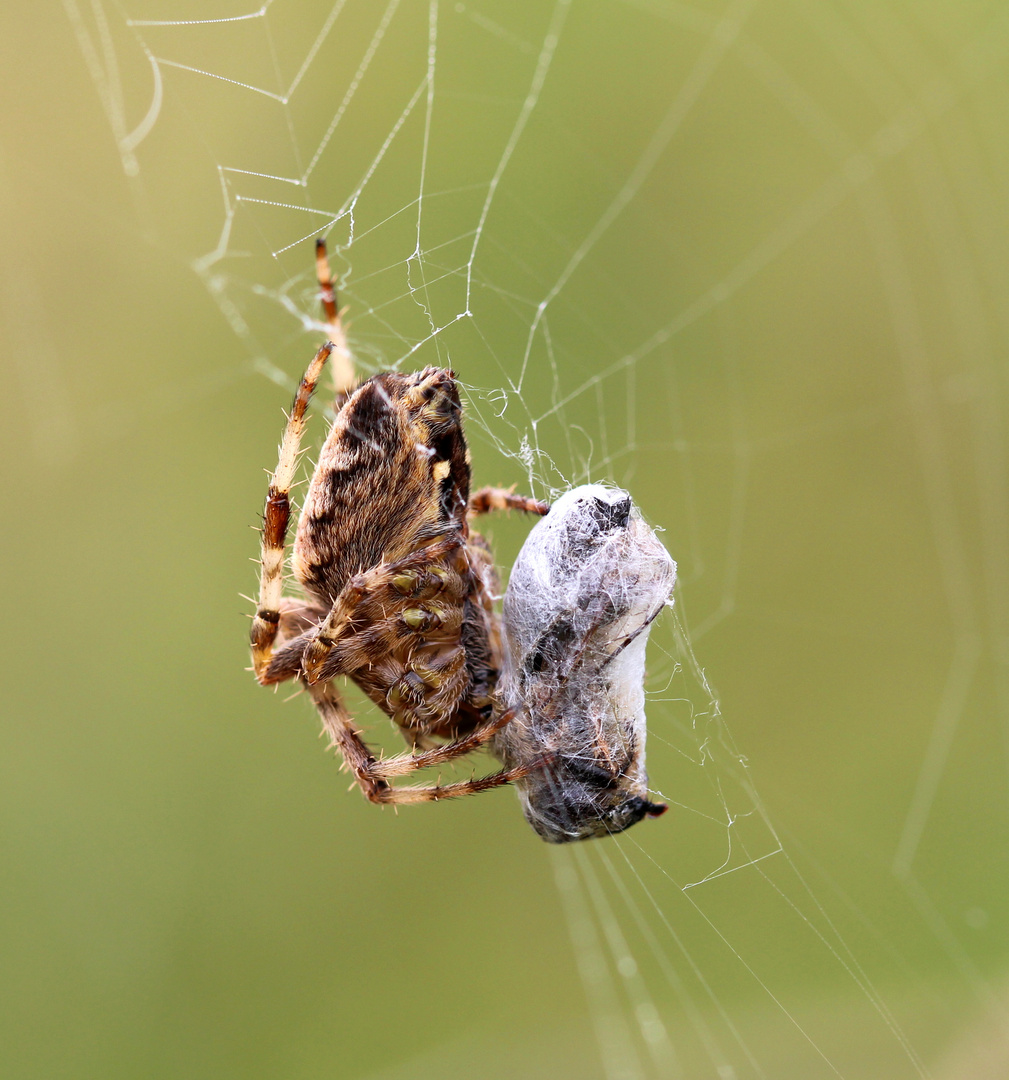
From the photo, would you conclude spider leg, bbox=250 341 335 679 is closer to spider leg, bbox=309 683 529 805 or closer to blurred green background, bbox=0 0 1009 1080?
spider leg, bbox=309 683 529 805

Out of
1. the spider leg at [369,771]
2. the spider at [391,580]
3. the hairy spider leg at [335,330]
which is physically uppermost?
the hairy spider leg at [335,330]

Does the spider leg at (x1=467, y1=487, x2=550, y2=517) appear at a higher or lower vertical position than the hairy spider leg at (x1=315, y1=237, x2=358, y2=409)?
lower

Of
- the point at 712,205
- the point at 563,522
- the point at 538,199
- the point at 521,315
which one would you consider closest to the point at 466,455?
the point at 563,522

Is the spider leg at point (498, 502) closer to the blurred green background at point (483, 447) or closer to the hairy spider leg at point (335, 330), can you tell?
the hairy spider leg at point (335, 330)

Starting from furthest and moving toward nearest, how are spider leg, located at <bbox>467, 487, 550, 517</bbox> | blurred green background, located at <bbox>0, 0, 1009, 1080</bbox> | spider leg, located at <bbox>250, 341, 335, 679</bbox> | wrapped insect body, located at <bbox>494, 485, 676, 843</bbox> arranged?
blurred green background, located at <bbox>0, 0, 1009, 1080</bbox>
spider leg, located at <bbox>467, 487, 550, 517</bbox>
spider leg, located at <bbox>250, 341, 335, 679</bbox>
wrapped insect body, located at <bbox>494, 485, 676, 843</bbox>

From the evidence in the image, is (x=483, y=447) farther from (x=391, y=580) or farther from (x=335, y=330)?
(x=391, y=580)

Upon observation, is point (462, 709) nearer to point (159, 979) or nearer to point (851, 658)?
point (851, 658)

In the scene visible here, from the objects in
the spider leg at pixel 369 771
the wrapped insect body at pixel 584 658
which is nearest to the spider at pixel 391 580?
the spider leg at pixel 369 771

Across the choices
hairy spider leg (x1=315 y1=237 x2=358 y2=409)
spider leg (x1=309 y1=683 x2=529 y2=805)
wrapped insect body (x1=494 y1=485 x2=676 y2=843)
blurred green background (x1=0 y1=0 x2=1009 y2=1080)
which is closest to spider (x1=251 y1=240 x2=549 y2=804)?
spider leg (x1=309 y1=683 x2=529 y2=805)
